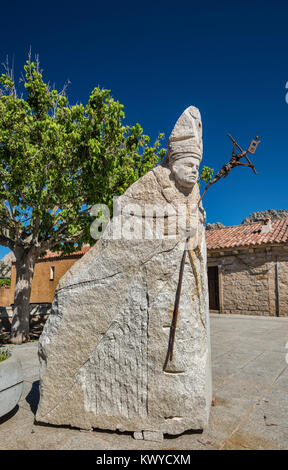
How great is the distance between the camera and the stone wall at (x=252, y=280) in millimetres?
12773

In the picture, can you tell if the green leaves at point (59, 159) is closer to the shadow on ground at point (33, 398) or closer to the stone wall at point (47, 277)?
the shadow on ground at point (33, 398)

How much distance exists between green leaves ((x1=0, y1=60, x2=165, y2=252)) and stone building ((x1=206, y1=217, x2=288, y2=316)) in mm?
7696

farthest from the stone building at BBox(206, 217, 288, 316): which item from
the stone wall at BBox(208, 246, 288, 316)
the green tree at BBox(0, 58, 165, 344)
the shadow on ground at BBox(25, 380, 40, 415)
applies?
the shadow on ground at BBox(25, 380, 40, 415)

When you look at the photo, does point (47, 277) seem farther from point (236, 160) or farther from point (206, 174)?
point (236, 160)

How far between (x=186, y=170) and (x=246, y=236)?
12710 mm

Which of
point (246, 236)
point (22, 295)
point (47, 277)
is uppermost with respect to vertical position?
point (246, 236)

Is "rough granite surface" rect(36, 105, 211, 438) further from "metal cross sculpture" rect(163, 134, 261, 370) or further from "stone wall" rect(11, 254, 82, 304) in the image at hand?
"stone wall" rect(11, 254, 82, 304)

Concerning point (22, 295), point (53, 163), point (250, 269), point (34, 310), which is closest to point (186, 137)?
point (53, 163)

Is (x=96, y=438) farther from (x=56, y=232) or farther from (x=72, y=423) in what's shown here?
A: (x=56, y=232)

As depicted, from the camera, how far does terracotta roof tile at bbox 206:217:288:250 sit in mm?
13188

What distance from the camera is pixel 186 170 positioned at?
9.19ft

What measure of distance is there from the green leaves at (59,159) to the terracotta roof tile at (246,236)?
7486mm
